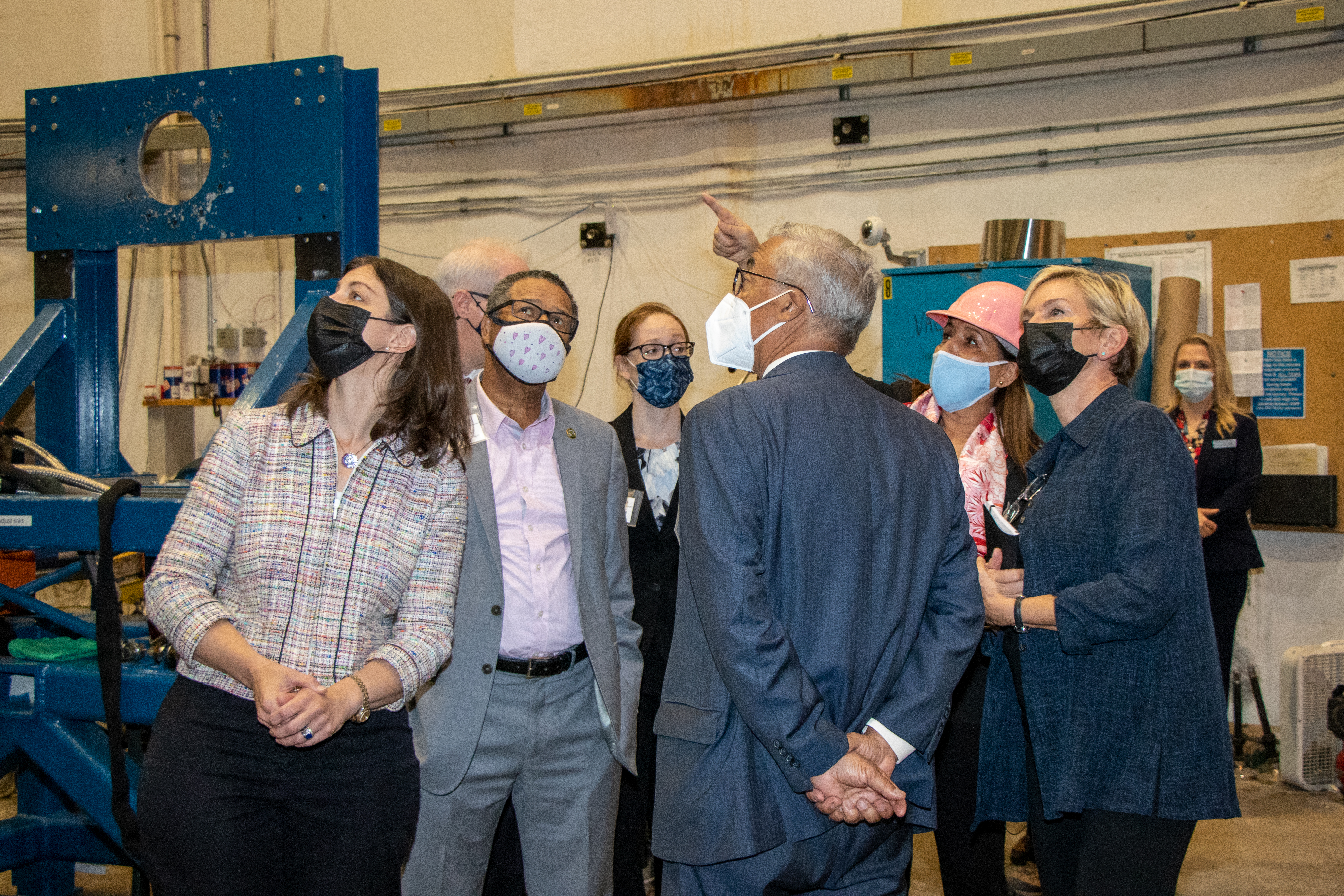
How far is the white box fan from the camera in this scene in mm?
4652

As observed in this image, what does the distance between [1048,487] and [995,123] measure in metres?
4.14

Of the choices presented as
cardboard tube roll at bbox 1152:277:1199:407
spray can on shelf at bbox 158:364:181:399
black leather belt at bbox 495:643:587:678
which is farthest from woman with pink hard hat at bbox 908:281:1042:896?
spray can on shelf at bbox 158:364:181:399

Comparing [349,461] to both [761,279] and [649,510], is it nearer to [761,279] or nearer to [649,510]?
[761,279]

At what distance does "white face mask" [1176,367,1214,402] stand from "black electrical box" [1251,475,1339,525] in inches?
23.4

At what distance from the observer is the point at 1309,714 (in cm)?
467

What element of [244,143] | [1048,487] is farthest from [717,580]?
[244,143]

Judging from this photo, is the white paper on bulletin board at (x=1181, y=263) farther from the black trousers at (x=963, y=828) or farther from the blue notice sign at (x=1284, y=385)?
the black trousers at (x=963, y=828)

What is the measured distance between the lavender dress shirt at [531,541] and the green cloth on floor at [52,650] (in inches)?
49.3

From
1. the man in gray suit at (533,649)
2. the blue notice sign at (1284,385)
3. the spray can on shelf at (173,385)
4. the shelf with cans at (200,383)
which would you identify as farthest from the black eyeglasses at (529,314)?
the spray can on shelf at (173,385)

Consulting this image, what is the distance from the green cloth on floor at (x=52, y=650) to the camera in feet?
8.86

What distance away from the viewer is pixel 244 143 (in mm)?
2820

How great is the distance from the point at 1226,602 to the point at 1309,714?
0.65 m

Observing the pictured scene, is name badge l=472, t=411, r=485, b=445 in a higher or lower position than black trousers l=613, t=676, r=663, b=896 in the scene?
higher

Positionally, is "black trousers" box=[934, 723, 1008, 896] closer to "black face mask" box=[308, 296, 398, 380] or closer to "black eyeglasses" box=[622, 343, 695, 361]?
"black eyeglasses" box=[622, 343, 695, 361]
